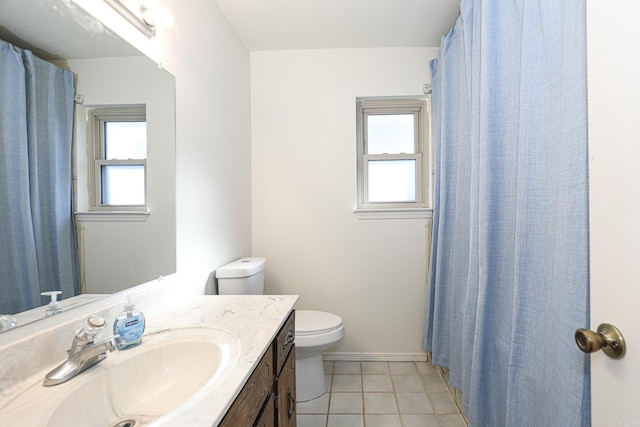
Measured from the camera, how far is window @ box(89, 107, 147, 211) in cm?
96

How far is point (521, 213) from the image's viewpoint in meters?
1.11

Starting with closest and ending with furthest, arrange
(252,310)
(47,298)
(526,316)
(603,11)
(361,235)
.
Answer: (603,11), (47,298), (526,316), (252,310), (361,235)

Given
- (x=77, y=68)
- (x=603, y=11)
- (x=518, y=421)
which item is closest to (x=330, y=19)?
(x=77, y=68)

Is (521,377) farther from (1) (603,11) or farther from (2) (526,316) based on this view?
(1) (603,11)

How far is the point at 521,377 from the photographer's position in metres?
1.09

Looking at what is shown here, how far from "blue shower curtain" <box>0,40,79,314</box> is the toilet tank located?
87 centimetres

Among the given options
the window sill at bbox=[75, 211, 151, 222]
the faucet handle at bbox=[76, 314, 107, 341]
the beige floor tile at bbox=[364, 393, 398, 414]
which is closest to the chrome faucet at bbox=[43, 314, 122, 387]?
the faucet handle at bbox=[76, 314, 107, 341]

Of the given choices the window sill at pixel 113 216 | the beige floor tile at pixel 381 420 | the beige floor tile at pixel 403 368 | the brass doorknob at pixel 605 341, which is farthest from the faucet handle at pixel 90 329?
the beige floor tile at pixel 403 368

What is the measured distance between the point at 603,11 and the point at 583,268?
0.62 metres

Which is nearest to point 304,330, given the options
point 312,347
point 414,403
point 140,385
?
point 312,347

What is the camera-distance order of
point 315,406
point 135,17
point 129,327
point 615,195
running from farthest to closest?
point 315,406, point 135,17, point 129,327, point 615,195

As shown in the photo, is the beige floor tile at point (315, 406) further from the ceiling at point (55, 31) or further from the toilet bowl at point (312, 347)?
the ceiling at point (55, 31)

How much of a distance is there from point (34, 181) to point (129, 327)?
1.51 ft

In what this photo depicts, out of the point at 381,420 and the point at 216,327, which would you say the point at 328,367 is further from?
the point at 216,327
